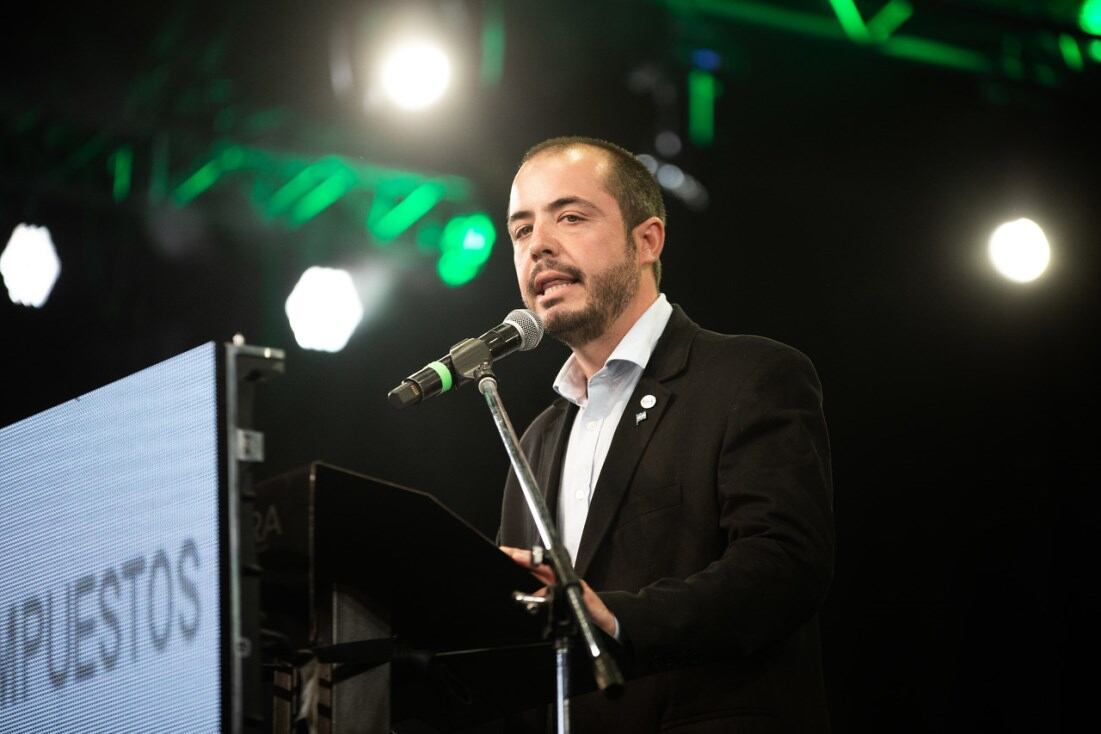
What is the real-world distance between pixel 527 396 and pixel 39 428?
4265mm

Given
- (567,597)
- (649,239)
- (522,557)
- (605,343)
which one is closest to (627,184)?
(649,239)

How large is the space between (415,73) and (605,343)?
115 inches

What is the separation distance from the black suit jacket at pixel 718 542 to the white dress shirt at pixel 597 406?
0.09 m

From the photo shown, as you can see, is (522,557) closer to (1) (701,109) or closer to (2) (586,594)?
(2) (586,594)

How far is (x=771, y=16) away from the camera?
5.34 meters

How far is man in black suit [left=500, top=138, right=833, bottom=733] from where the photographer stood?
2.16 meters

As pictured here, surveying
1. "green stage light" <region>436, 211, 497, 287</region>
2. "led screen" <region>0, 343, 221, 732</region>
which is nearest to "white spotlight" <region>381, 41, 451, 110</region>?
"green stage light" <region>436, 211, 497, 287</region>

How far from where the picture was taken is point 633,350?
114 inches

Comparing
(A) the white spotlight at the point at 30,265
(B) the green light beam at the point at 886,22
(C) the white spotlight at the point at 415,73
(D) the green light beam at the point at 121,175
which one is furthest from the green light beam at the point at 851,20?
(A) the white spotlight at the point at 30,265

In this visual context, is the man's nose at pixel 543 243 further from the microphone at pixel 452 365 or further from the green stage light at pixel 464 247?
the green stage light at pixel 464 247

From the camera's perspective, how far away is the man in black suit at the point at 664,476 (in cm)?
216

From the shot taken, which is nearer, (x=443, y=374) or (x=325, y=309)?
(x=443, y=374)

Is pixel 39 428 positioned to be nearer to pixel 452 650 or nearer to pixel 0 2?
pixel 452 650

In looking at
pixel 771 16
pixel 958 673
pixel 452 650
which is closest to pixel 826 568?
pixel 452 650
